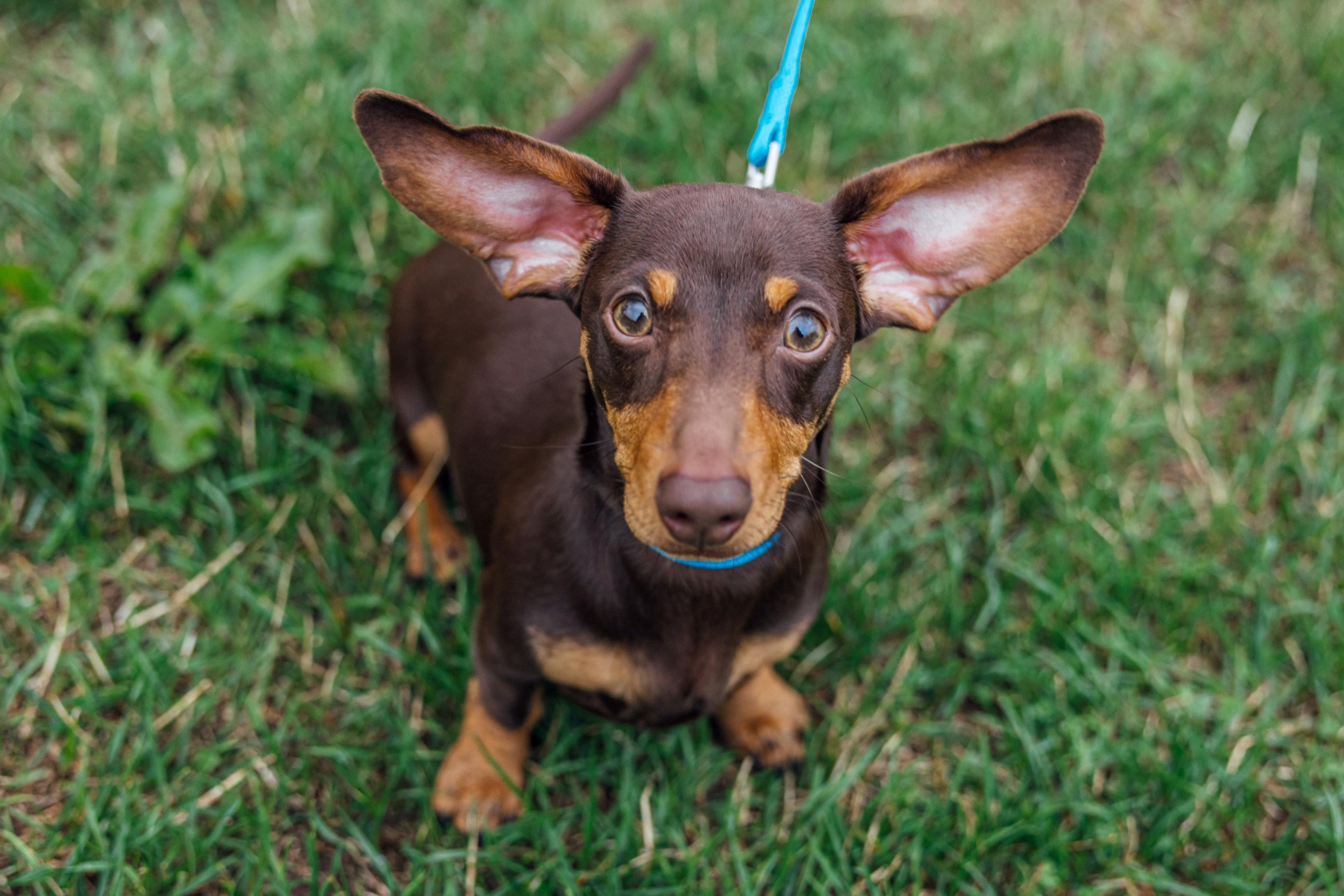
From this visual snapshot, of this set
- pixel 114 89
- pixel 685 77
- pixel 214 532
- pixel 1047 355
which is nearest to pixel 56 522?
pixel 214 532

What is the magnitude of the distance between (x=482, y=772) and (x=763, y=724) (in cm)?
85

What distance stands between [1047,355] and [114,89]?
397cm

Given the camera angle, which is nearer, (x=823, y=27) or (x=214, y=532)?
(x=214, y=532)

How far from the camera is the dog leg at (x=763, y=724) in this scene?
3.26m

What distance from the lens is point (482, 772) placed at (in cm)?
312

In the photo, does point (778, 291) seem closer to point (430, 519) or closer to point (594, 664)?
point (594, 664)

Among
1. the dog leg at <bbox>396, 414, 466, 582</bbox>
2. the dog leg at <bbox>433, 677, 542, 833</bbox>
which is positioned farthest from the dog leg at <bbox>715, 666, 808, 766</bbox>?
the dog leg at <bbox>396, 414, 466, 582</bbox>

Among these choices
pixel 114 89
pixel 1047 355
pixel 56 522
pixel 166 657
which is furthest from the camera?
pixel 114 89

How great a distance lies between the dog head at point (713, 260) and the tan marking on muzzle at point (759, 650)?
668 mm

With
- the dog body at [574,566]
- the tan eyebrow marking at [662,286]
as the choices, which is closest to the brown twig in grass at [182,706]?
the dog body at [574,566]

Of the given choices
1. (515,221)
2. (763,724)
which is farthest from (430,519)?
(515,221)

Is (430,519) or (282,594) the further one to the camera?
(430,519)

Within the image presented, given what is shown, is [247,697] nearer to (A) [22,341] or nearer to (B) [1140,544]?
(A) [22,341]

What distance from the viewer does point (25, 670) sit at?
320 centimetres
